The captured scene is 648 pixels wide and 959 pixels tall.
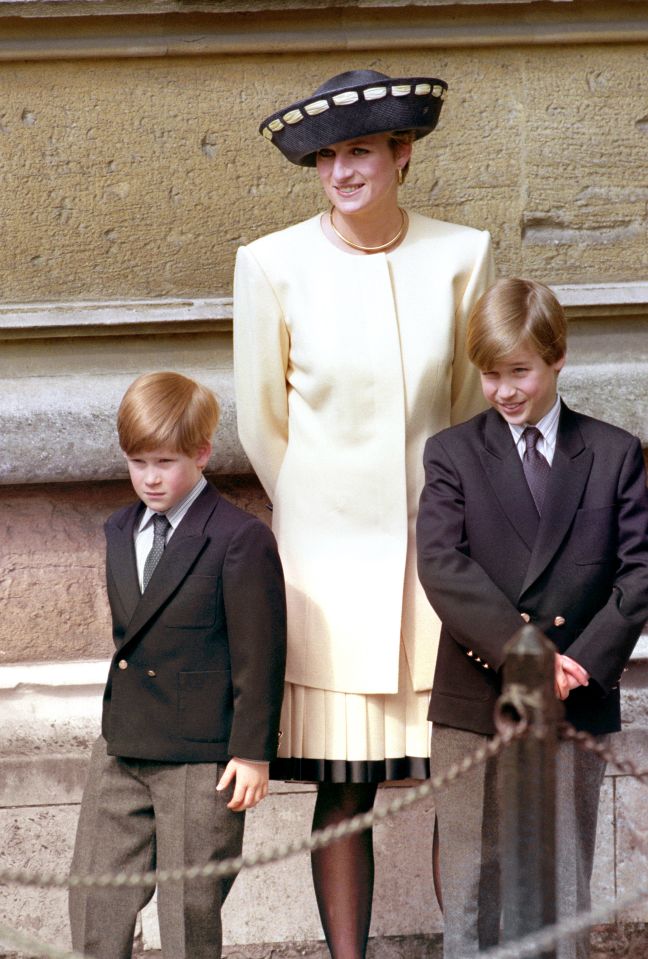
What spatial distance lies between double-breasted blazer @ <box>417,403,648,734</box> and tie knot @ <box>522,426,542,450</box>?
0.04 meters

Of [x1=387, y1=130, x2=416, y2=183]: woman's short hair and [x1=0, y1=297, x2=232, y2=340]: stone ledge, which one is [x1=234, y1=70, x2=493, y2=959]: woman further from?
[x1=0, y1=297, x2=232, y2=340]: stone ledge

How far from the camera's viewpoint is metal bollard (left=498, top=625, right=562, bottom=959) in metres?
2.16

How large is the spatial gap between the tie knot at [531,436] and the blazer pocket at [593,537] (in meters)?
0.18

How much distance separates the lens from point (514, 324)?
3.11 meters

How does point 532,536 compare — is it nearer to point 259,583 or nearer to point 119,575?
point 259,583

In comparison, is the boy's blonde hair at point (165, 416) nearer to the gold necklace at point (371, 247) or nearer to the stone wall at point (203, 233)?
the gold necklace at point (371, 247)

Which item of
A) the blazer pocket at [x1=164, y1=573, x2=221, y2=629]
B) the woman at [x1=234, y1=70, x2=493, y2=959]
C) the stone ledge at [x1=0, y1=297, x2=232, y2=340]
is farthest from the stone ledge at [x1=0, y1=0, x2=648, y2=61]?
the blazer pocket at [x1=164, y1=573, x2=221, y2=629]

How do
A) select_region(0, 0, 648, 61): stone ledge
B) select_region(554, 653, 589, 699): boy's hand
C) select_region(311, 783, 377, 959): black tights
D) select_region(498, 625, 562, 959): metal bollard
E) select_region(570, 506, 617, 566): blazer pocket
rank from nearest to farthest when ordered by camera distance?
select_region(498, 625, 562, 959): metal bollard → select_region(554, 653, 589, 699): boy's hand → select_region(570, 506, 617, 566): blazer pocket → select_region(311, 783, 377, 959): black tights → select_region(0, 0, 648, 61): stone ledge

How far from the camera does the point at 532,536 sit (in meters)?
3.11

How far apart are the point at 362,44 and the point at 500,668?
6.37ft

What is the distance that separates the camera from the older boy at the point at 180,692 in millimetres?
3145

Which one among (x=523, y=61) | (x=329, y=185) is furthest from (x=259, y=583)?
(x=523, y=61)

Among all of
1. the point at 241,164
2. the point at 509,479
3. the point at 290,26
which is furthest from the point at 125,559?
the point at 290,26

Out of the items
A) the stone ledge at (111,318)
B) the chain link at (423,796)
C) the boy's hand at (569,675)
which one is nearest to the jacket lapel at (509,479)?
the boy's hand at (569,675)
